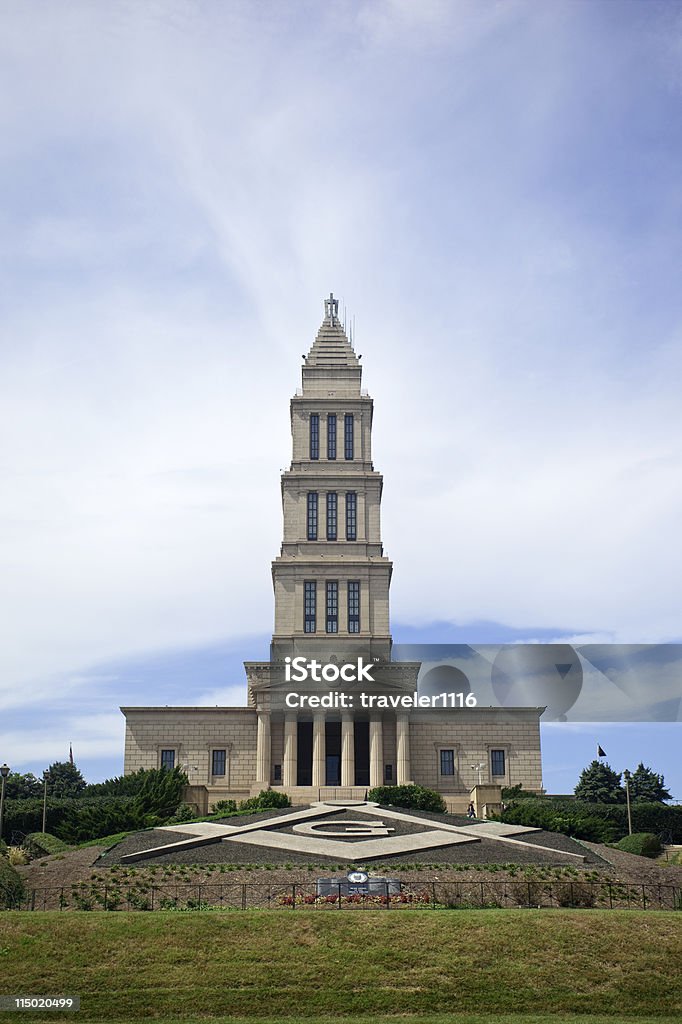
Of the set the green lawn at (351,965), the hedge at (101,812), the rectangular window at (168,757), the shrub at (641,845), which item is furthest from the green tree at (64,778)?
the green lawn at (351,965)

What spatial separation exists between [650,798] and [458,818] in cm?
3030

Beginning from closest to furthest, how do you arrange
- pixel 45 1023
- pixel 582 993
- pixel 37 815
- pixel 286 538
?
pixel 45 1023 → pixel 582 993 → pixel 37 815 → pixel 286 538

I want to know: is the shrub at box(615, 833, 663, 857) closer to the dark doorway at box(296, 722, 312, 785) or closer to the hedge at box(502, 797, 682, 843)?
the hedge at box(502, 797, 682, 843)

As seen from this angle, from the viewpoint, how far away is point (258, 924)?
95.4 ft

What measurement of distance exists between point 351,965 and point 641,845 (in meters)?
27.6

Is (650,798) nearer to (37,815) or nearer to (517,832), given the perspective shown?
(517,832)

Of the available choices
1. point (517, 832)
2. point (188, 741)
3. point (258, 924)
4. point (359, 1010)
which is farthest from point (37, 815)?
point (359, 1010)

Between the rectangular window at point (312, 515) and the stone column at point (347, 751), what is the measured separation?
16.8 meters

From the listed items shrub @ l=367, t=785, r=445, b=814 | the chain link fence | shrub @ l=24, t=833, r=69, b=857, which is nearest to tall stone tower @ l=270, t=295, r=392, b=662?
shrub @ l=367, t=785, r=445, b=814

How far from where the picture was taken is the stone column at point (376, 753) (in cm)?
7788

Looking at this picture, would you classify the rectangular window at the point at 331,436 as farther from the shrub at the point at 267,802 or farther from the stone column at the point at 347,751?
the shrub at the point at 267,802

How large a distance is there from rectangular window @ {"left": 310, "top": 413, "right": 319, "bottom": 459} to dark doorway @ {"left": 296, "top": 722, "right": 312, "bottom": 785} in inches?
918

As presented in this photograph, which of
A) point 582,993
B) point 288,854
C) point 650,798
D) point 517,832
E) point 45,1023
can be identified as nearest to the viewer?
point 45,1023

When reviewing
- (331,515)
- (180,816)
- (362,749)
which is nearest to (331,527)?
(331,515)
